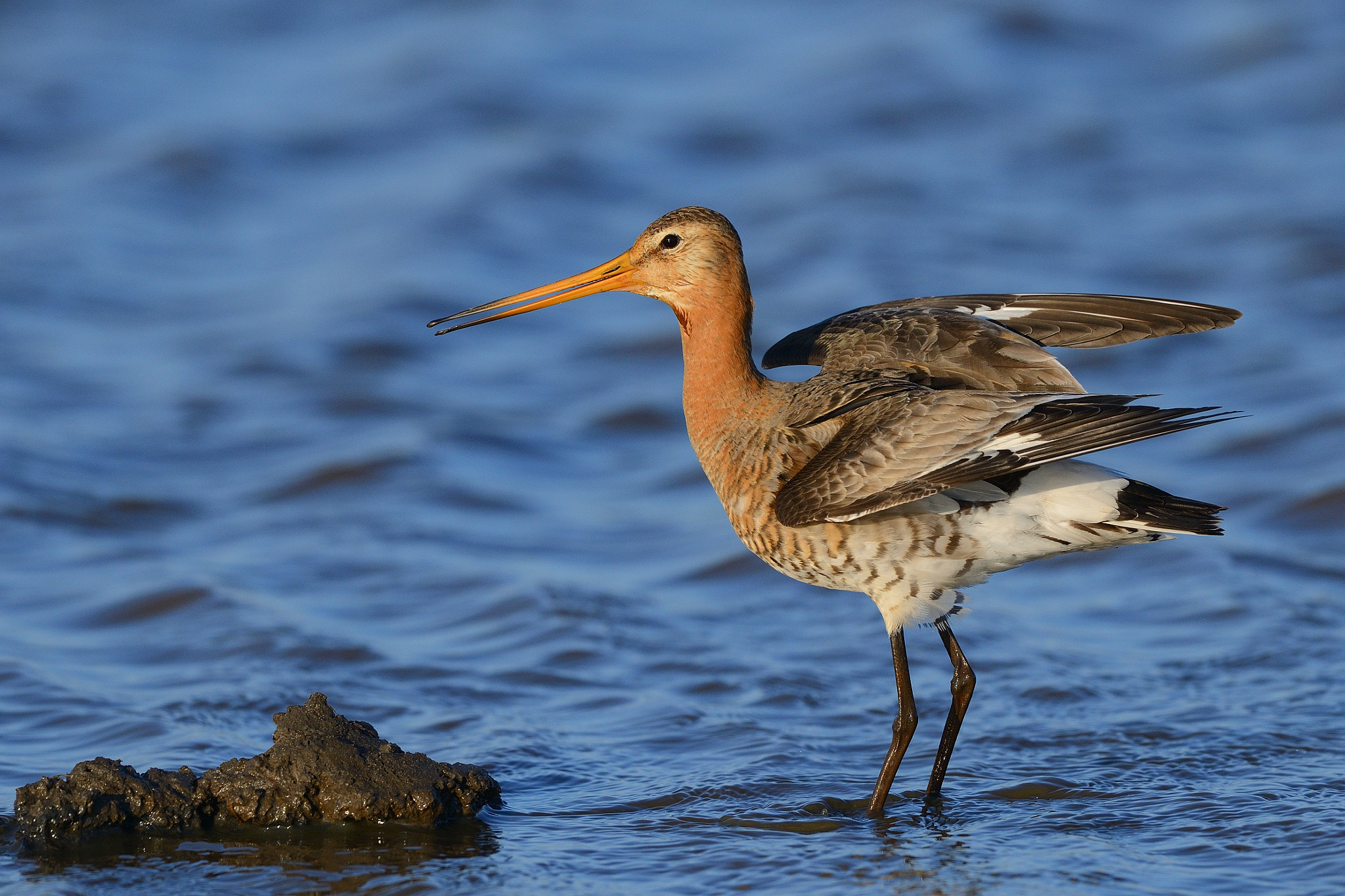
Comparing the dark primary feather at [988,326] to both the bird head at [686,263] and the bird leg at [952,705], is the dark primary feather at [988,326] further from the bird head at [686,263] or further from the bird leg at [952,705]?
the bird leg at [952,705]

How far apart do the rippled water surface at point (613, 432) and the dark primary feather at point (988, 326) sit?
67.2 inches

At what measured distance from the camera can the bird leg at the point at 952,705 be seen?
653 cm

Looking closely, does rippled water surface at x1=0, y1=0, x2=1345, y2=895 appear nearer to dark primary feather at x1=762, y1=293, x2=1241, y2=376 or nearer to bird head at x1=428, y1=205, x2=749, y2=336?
dark primary feather at x1=762, y1=293, x2=1241, y2=376

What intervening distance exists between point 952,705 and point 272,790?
111 inches

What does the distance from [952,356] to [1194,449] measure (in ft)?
16.4

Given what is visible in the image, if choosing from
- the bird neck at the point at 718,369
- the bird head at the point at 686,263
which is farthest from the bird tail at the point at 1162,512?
the bird head at the point at 686,263

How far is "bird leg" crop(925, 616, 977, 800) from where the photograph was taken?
6531 mm

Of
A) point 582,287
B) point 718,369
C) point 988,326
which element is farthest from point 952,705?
point 582,287

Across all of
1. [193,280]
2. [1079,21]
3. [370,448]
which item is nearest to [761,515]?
[370,448]

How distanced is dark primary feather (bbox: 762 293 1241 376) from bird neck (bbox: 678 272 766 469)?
0.40 m

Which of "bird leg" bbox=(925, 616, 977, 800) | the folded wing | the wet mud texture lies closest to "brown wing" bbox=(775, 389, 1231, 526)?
the folded wing

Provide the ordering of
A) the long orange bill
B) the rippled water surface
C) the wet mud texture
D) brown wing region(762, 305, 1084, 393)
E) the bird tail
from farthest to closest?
the long orange bill
brown wing region(762, 305, 1084, 393)
the rippled water surface
the bird tail
the wet mud texture

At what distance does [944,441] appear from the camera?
5.98 metres

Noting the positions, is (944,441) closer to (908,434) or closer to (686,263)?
(908,434)
